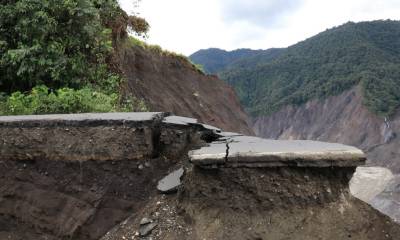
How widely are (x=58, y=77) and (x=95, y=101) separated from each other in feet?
4.02

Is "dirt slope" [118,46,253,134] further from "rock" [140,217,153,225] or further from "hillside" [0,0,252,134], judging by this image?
Result: "rock" [140,217,153,225]

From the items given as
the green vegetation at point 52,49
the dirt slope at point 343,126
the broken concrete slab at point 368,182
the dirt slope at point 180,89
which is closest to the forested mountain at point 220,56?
the dirt slope at point 343,126

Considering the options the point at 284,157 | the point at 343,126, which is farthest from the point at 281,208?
the point at 343,126

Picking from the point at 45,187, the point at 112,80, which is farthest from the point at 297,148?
the point at 112,80

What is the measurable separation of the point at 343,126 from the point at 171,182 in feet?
185

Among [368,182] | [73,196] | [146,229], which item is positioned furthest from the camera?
[73,196]

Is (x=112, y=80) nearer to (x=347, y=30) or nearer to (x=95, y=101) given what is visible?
(x=95, y=101)

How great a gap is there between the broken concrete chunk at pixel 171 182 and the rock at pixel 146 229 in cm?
27

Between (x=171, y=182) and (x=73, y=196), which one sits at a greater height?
(x=171, y=182)

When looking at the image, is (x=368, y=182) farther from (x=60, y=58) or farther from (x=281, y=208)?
(x=60, y=58)

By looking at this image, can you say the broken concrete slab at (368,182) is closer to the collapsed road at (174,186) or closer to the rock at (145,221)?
the collapsed road at (174,186)

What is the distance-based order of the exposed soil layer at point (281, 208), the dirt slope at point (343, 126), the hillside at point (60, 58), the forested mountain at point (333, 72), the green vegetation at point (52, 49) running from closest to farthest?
1. the exposed soil layer at point (281, 208)
2. the hillside at point (60, 58)
3. the green vegetation at point (52, 49)
4. the dirt slope at point (343, 126)
5. the forested mountain at point (333, 72)

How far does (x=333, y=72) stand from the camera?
6981 centimetres

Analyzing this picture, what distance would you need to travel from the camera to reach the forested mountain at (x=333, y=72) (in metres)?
59.5
